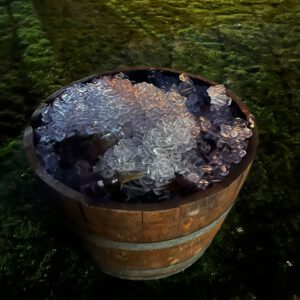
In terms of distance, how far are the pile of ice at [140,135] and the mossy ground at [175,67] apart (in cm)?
81

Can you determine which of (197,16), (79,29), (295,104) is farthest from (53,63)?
(295,104)

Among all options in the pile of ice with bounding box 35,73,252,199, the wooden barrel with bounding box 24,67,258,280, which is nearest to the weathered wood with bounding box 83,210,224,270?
the wooden barrel with bounding box 24,67,258,280

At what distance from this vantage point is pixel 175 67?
13.9 ft

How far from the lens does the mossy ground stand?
98.5 inches

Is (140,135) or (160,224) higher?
(140,135)

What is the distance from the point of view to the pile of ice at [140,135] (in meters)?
1.95

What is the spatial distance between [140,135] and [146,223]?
0.47 m

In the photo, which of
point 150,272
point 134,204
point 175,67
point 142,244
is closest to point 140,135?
point 134,204

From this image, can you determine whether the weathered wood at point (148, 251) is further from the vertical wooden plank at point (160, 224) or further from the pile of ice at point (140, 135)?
the pile of ice at point (140, 135)

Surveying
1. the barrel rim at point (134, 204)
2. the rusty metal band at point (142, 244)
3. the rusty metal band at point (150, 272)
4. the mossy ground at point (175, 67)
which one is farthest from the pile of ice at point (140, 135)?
the mossy ground at point (175, 67)

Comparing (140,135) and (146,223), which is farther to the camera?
(140,135)

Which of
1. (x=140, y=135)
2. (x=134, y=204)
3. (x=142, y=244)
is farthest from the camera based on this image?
(x=140, y=135)

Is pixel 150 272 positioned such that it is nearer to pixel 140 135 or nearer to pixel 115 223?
pixel 115 223

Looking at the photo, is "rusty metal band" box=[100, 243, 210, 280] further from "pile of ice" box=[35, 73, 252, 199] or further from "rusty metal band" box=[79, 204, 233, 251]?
"pile of ice" box=[35, 73, 252, 199]
